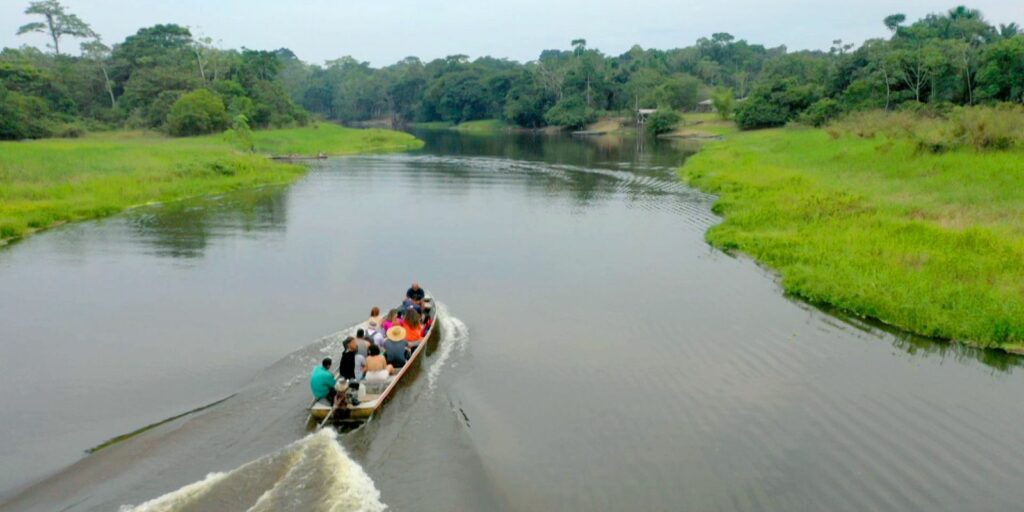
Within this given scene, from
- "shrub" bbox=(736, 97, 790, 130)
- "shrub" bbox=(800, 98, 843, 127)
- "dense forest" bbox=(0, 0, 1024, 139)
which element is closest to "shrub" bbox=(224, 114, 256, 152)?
"dense forest" bbox=(0, 0, 1024, 139)

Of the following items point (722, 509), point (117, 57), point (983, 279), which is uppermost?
point (117, 57)

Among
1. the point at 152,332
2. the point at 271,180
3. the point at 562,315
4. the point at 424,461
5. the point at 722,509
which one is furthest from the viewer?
the point at 271,180

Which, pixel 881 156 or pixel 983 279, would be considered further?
pixel 881 156

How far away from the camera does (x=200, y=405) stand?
13.9 metres

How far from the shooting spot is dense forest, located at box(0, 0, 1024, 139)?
222 ft

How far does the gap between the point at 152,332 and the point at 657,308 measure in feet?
46.8

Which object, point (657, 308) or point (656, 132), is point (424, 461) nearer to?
point (657, 308)

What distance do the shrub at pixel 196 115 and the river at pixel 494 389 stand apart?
1890 inches

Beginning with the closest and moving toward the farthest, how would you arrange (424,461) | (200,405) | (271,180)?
1. (424,461)
2. (200,405)
3. (271,180)

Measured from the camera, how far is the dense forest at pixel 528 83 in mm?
67750

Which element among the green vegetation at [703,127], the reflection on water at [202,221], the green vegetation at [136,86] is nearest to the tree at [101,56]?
the green vegetation at [136,86]

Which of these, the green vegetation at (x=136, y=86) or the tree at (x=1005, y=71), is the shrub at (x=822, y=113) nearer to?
the tree at (x=1005, y=71)

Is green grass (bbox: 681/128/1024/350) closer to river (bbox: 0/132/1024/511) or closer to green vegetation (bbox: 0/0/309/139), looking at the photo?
river (bbox: 0/132/1024/511)

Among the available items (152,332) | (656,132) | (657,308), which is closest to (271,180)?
(152,332)
